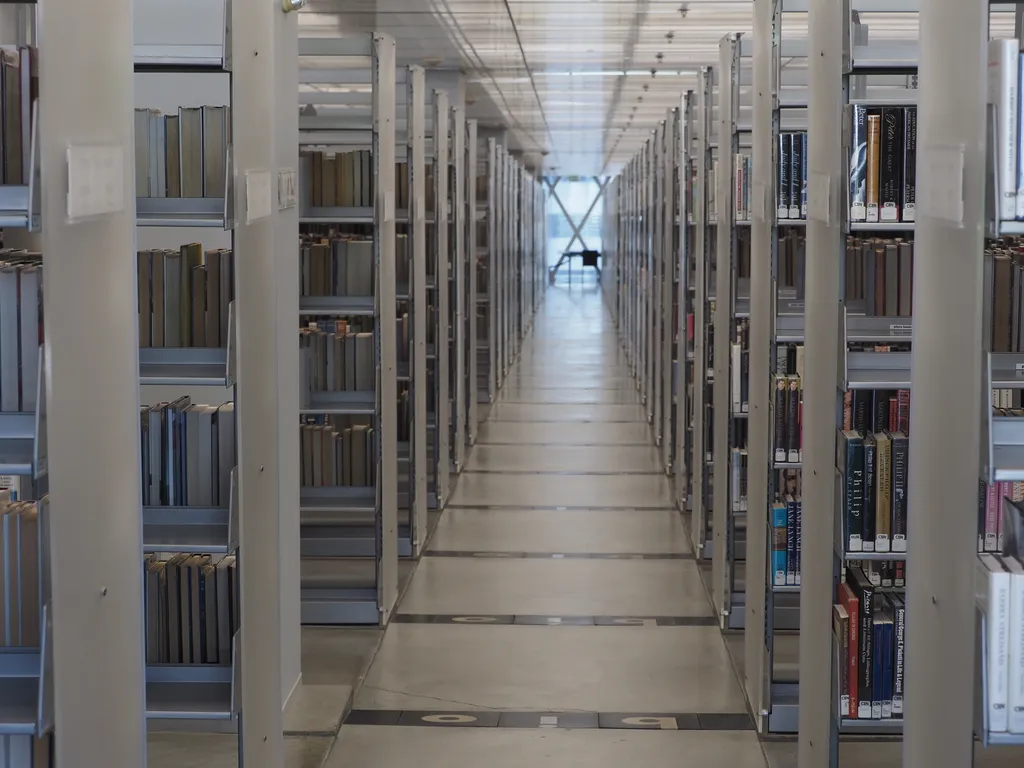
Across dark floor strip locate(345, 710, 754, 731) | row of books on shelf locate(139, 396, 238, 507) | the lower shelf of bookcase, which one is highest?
row of books on shelf locate(139, 396, 238, 507)

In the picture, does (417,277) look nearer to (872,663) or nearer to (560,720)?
(560,720)

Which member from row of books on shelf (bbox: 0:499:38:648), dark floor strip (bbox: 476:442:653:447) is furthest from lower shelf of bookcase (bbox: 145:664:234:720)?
dark floor strip (bbox: 476:442:653:447)

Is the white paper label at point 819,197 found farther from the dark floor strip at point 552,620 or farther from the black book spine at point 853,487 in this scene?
the dark floor strip at point 552,620

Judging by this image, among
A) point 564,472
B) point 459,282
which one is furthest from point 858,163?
point 564,472

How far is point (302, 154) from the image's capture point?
18.7 feet

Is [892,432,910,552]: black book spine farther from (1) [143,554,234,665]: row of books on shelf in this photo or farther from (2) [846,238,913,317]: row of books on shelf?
(1) [143,554,234,665]: row of books on shelf

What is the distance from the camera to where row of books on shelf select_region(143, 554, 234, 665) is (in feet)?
11.8

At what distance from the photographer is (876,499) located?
366 centimetres

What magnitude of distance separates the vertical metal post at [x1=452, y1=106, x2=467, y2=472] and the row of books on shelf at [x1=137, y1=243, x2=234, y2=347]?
490cm

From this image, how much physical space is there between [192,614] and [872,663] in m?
1.84

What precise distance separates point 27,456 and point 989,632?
1.65 metres

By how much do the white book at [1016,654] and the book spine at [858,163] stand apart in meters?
1.44

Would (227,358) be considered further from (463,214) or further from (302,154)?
(463,214)

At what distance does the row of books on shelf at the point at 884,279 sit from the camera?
13.9 feet
